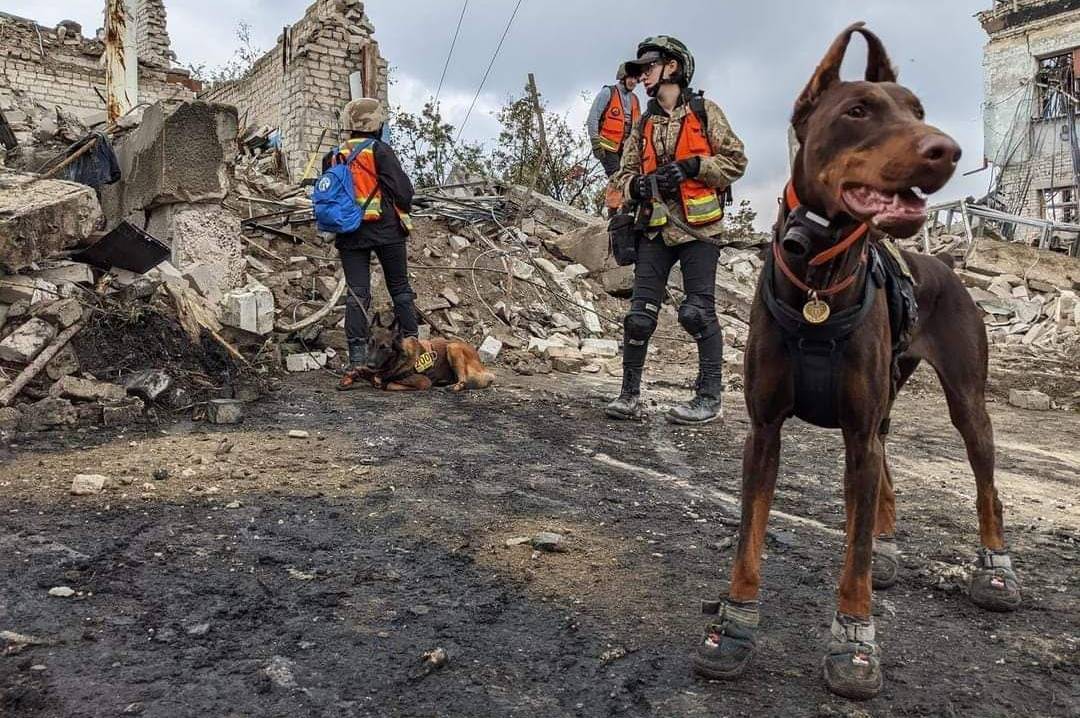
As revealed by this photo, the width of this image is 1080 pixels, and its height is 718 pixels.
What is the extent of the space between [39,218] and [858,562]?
560cm

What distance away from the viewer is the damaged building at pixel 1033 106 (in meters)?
23.4

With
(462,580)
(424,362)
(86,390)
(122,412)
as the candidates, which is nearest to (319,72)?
(424,362)

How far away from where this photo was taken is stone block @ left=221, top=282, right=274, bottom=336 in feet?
22.3

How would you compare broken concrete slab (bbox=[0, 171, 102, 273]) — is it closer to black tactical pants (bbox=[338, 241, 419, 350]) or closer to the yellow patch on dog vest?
black tactical pants (bbox=[338, 241, 419, 350])

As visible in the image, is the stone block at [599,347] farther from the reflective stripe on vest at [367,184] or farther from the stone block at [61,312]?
the stone block at [61,312]

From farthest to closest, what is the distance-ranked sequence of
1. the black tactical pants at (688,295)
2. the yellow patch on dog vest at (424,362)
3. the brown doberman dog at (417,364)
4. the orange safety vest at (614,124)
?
the orange safety vest at (614,124)
the yellow patch on dog vest at (424,362)
the brown doberman dog at (417,364)
the black tactical pants at (688,295)

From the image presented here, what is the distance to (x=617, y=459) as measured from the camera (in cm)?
481

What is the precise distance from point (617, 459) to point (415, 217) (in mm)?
7312

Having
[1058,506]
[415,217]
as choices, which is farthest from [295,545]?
[415,217]

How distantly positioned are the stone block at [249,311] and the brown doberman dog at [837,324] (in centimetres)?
540

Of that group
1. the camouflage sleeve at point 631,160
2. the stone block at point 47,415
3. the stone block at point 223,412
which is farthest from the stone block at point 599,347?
the stone block at point 47,415

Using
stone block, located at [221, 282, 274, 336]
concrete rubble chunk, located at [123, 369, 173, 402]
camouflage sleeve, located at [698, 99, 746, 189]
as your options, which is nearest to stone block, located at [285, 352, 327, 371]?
stone block, located at [221, 282, 274, 336]

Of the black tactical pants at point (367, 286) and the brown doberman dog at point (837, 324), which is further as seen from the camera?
the black tactical pants at point (367, 286)

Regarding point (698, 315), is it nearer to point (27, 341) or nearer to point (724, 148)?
point (724, 148)
